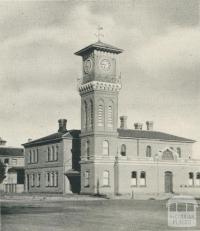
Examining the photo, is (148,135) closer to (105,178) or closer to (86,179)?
(105,178)

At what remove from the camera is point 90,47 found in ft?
163

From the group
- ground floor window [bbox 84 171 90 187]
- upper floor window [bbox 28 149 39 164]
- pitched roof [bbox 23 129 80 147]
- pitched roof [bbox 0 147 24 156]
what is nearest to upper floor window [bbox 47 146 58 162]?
pitched roof [bbox 23 129 80 147]

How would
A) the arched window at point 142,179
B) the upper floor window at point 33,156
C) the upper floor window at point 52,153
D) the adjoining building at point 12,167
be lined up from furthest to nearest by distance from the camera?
the adjoining building at point 12,167
the upper floor window at point 33,156
the upper floor window at point 52,153
the arched window at point 142,179

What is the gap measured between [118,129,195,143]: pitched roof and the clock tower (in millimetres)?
6650

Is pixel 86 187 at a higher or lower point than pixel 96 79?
lower

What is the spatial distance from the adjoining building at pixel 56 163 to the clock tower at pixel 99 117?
4.29 m

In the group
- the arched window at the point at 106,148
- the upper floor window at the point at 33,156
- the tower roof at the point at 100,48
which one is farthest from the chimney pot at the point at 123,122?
the tower roof at the point at 100,48

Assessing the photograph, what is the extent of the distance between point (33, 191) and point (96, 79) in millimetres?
19988

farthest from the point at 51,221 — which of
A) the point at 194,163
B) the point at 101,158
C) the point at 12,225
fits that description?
the point at 194,163

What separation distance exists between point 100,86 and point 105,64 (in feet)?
8.17

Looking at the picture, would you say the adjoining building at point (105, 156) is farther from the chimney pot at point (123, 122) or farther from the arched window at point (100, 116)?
the chimney pot at point (123, 122)

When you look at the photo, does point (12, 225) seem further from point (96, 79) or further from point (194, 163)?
point (194, 163)

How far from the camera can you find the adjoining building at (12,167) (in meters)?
66.3

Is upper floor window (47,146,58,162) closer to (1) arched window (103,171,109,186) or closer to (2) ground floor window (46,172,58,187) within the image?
(2) ground floor window (46,172,58,187)
